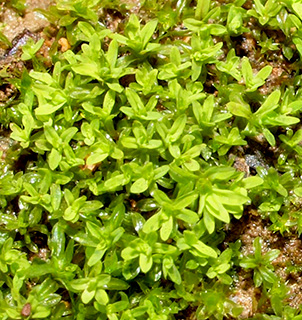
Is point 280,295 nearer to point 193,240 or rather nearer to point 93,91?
point 193,240

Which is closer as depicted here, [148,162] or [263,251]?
[148,162]

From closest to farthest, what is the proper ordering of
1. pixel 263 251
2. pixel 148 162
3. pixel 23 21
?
pixel 148 162 → pixel 263 251 → pixel 23 21

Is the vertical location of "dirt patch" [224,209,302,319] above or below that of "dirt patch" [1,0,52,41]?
below

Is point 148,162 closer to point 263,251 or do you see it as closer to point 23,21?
point 263,251

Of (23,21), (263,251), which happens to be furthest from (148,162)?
(23,21)

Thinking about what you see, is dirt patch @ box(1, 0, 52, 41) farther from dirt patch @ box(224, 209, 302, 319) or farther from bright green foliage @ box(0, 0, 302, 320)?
dirt patch @ box(224, 209, 302, 319)

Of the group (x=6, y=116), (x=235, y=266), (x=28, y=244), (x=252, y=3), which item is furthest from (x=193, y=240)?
(x=252, y=3)

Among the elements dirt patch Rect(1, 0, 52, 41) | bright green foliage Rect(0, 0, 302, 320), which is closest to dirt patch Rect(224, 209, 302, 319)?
bright green foliage Rect(0, 0, 302, 320)

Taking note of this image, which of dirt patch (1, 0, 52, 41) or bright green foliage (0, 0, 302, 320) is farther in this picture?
dirt patch (1, 0, 52, 41)

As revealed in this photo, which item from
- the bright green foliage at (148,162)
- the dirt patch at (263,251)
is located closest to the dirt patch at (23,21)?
the bright green foliage at (148,162)
